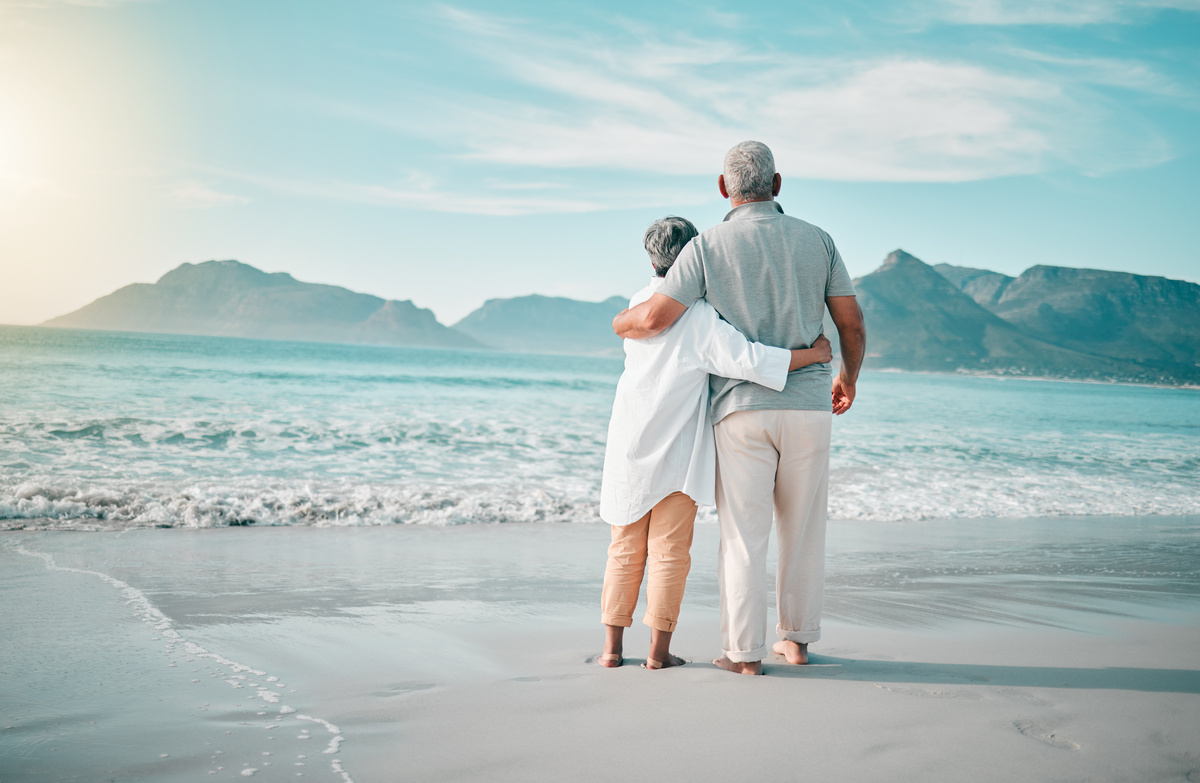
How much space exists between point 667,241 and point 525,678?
169 centimetres

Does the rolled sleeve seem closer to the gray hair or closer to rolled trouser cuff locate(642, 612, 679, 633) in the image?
the gray hair

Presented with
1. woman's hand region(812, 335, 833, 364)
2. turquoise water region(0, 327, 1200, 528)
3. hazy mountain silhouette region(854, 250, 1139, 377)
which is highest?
hazy mountain silhouette region(854, 250, 1139, 377)

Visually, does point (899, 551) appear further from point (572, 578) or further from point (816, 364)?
point (816, 364)

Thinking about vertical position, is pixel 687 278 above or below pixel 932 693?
above

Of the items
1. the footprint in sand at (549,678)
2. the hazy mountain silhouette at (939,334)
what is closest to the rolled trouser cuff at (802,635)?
the footprint in sand at (549,678)

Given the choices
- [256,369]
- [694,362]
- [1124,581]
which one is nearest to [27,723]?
[694,362]

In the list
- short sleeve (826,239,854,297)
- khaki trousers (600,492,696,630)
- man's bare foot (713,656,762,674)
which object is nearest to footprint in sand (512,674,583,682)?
khaki trousers (600,492,696,630)

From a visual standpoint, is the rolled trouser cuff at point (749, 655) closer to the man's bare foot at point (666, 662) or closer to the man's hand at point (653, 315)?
the man's bare foot at point (666, 662)

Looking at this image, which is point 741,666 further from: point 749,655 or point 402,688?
point 402,688

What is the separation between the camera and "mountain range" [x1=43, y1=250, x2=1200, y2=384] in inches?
4843

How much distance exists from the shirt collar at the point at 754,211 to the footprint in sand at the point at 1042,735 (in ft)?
5.96

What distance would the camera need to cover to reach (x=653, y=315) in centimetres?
243

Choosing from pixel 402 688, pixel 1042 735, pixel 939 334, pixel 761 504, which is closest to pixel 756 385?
pixel 761 504

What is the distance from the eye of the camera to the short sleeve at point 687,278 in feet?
7.97
